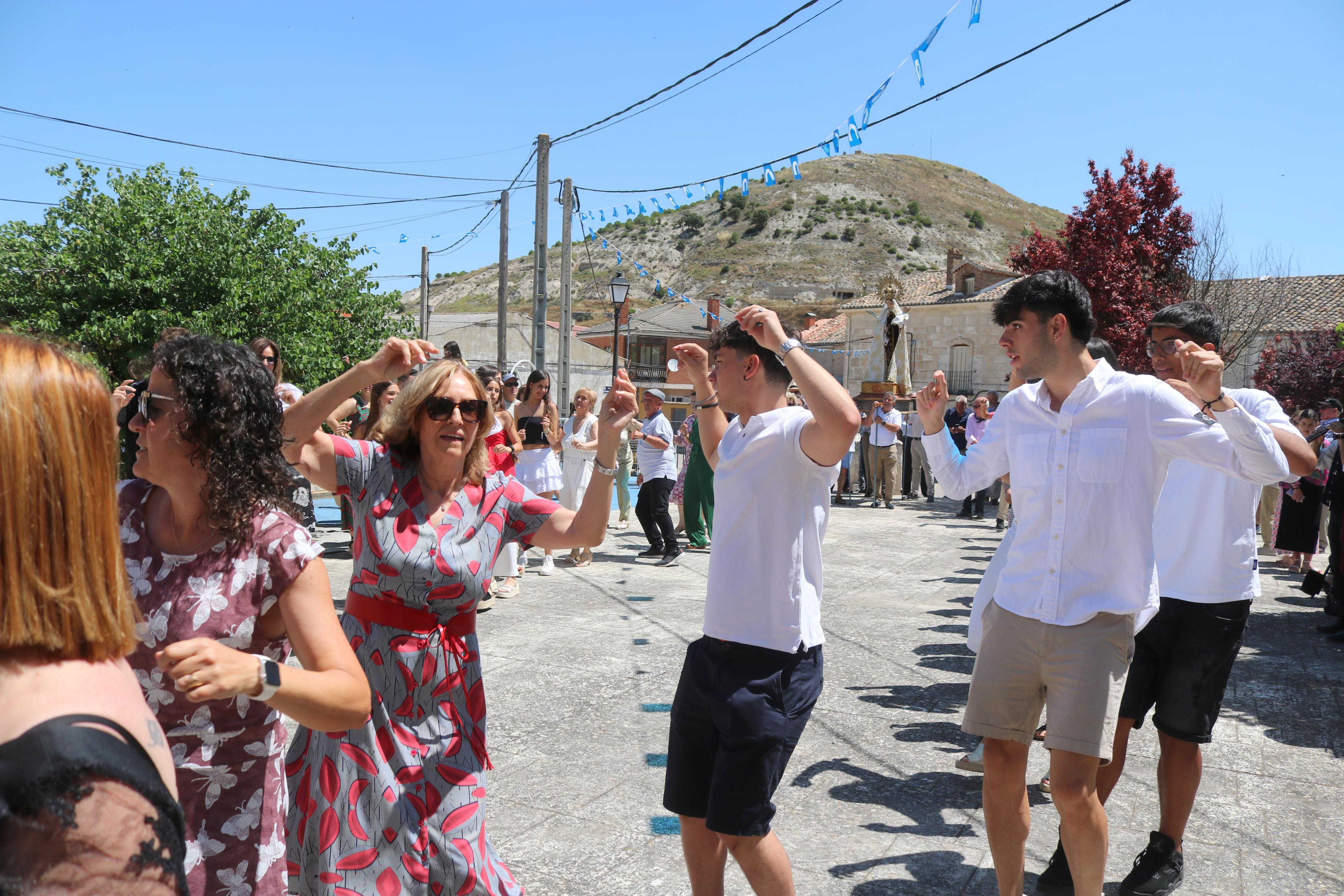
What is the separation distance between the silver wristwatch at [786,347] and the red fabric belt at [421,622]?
1.16 m

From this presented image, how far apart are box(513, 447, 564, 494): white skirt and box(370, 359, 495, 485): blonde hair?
613 cm

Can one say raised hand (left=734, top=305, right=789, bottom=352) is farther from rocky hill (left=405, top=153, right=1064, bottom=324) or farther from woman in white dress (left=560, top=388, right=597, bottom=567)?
rocky hill (left=405, top=153, right=1064, bottom=324)

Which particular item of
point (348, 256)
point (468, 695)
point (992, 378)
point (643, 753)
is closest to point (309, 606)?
point (468, 695)

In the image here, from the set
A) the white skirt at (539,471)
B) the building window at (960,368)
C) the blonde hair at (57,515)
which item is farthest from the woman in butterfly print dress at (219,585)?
the building window at (960,368)

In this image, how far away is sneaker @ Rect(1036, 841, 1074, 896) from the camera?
11.2ft

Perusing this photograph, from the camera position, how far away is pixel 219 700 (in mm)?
1993

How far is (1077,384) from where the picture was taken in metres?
3.11

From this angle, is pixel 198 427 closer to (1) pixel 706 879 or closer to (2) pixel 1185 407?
(1) pixel 706 879

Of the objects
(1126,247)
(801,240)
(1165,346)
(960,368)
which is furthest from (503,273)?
(801,240)

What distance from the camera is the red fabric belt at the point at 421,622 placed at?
2660 millimetres

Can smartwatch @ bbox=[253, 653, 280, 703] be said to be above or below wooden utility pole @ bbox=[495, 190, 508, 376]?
below

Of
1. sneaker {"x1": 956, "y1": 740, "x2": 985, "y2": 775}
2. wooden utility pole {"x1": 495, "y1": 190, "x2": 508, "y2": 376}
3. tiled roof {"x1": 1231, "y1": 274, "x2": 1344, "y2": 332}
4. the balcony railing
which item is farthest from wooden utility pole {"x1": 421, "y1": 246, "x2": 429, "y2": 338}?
sneaker {"x1": 956, "y1": 740, "x2": 985, "y2": 775}

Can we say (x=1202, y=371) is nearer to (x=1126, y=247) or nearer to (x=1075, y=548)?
(x=1075, y=548)

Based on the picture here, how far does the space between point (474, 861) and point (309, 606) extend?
40.5 inches
